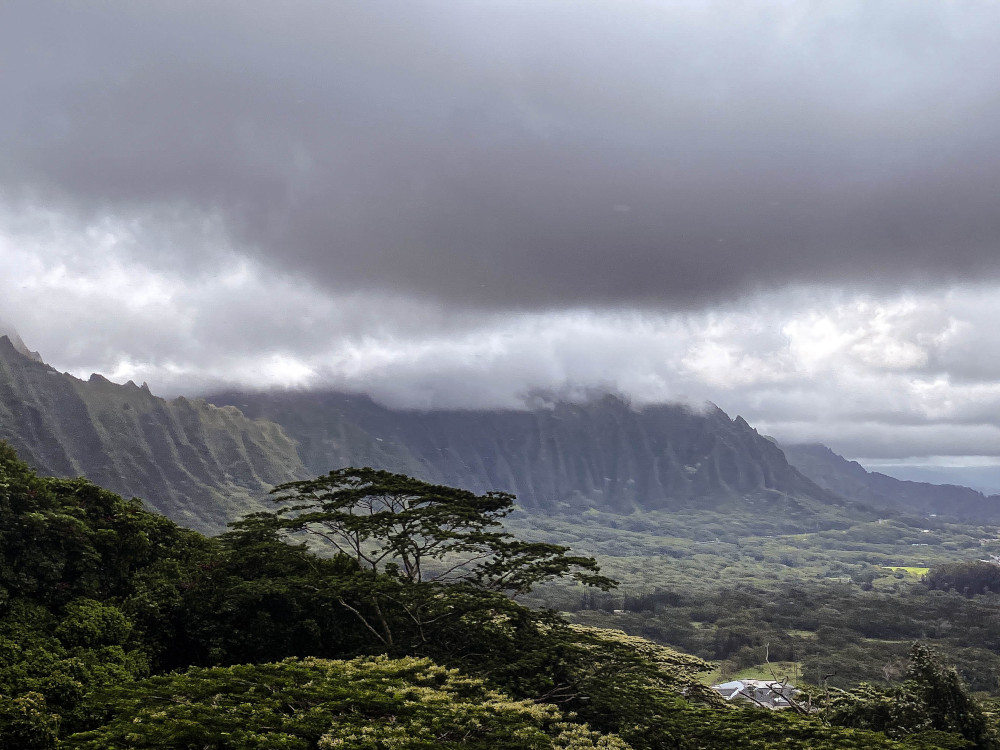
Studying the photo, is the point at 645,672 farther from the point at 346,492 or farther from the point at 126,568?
the point at 126,568

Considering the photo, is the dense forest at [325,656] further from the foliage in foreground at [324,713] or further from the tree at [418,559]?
the tree at [418,559]

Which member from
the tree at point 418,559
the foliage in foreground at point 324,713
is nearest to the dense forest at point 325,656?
the foliage in foreground at point 324,713

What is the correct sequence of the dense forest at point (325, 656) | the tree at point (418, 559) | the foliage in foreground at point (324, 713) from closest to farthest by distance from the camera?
the foliage in foreground at point (324, 713) < the dense forest at point (325, 656) < the tree at point (418, 559)

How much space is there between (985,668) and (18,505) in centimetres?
24334

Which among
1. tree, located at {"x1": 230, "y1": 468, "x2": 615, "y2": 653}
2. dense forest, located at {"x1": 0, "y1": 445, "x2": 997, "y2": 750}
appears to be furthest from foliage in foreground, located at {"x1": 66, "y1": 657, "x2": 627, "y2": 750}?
tree, located at {"x1": 230, "y1": 468, "x2": 615, "y2": 653}

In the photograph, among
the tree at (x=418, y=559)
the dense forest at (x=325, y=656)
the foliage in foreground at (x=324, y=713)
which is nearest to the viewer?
the foliage in foreground at (x=324, y=713)

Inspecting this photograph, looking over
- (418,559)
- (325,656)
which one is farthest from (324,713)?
(418,559)

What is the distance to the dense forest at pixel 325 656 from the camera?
82.0ft

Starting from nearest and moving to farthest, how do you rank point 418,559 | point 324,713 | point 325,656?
point 324,713, point 325,656, point 418,559

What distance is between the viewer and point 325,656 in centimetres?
4388

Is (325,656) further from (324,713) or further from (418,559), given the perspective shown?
(324,713)

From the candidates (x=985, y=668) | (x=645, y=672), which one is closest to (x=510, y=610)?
(x=645, y=672)

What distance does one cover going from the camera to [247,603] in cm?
4231

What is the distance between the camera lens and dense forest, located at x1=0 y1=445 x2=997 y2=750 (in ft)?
82.0
